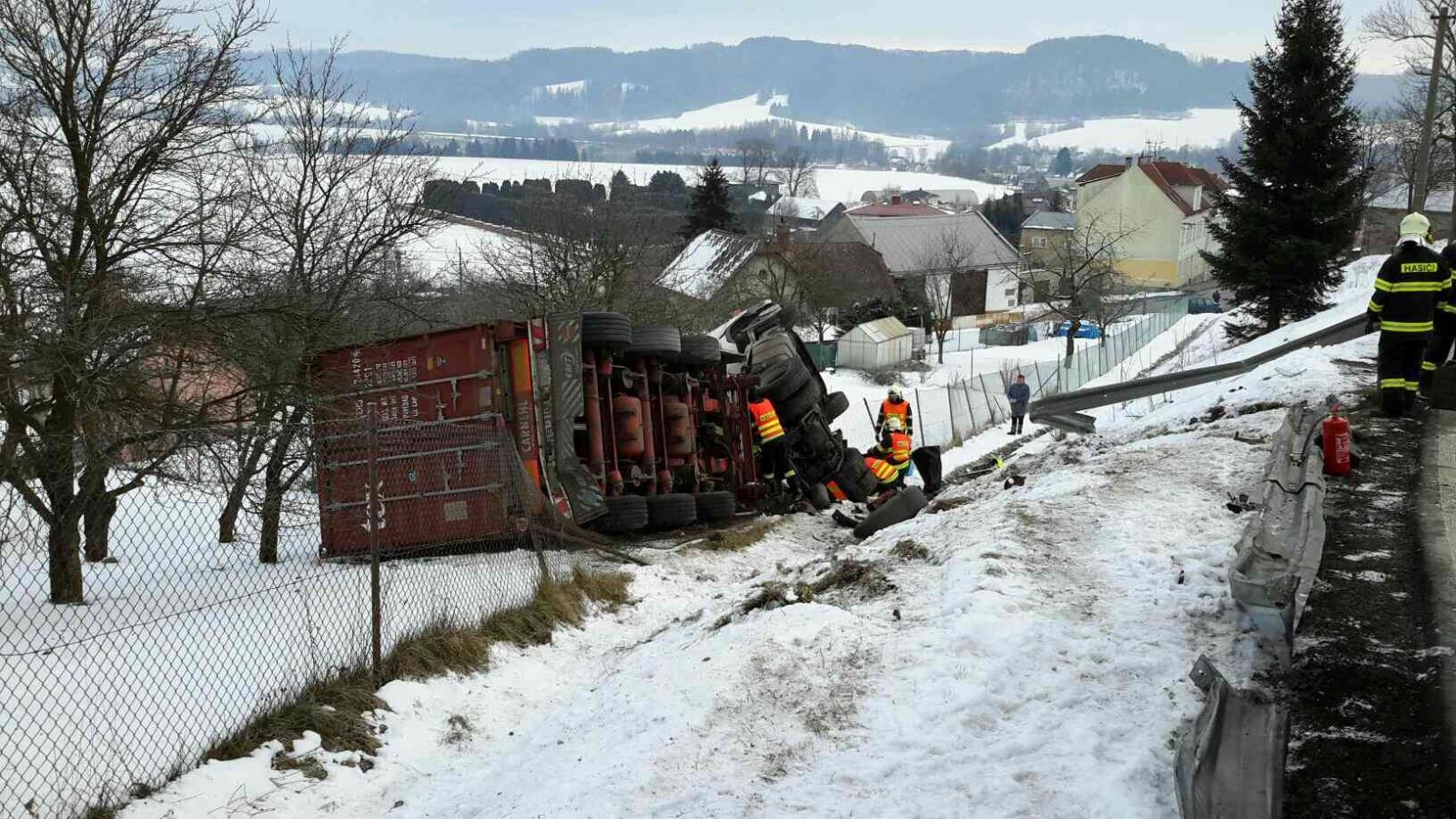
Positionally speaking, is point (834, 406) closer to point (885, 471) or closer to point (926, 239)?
point (885, 471)

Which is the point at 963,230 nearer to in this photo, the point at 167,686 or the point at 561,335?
the point at 561,335

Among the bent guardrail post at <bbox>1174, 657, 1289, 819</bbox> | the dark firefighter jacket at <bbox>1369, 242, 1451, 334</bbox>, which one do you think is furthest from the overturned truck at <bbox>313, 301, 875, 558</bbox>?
the dark firefighter jacket at <bbox>1369, 242, 1451, 334</bbox>

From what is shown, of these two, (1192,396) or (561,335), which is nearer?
(561,335)

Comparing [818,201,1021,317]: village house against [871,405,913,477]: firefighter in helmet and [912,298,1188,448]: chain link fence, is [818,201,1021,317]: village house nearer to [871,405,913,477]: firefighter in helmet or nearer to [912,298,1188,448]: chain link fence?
[912,298,1188,448]: chain link fence

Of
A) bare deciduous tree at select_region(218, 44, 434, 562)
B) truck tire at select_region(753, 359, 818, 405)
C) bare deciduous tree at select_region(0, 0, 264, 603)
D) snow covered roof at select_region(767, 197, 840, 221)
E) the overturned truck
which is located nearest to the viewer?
bare deciduous tree at select_region(0, 0, 264, 603)

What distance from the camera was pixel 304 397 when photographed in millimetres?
10195

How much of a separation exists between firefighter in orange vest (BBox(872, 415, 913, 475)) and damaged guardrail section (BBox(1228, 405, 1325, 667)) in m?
6.72

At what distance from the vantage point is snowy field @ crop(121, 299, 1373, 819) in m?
4.37

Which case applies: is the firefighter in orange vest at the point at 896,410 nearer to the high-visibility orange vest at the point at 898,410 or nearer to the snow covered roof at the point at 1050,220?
the high-visibility orange vest at the point at 898,410

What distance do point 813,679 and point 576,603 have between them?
3.25m

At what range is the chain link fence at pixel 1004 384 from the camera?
25797 mm

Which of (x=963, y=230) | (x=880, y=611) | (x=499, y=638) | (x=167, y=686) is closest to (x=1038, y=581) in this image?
(x=880, y=611)

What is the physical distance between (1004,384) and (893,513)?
63.7 ft

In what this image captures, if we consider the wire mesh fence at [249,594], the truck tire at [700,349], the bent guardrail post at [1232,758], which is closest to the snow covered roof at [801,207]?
the truck tire at [700,349]
